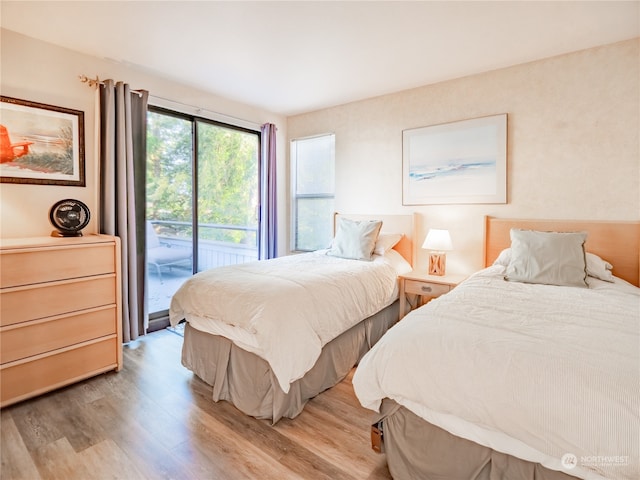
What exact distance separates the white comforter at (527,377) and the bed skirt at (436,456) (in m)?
0.05

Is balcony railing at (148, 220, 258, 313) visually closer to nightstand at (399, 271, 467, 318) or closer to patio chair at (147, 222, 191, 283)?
patio chair at (147, 222, 191, 283)

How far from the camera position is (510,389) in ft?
3.68

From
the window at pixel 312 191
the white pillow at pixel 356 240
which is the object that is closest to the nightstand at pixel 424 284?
the white pillow at pixel 356 240

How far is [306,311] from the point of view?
1982mm

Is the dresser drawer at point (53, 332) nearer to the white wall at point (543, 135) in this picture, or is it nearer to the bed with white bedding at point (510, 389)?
the bed with white bedding at point (510, 389)

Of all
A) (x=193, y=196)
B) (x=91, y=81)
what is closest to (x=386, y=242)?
(x=193, y=196)

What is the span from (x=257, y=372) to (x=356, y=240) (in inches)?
66.4

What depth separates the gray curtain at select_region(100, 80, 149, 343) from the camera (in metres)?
2.80

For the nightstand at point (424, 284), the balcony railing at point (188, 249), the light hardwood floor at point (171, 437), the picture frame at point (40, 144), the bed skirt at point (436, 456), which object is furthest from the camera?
the balcony railing at point (188, 249)

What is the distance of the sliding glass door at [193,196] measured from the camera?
11.2 ft

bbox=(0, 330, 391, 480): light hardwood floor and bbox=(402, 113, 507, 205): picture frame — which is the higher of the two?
bbox=(402, 113, 507, 205): picture frame

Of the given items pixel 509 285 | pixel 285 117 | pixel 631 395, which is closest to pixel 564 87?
pixel 509 285

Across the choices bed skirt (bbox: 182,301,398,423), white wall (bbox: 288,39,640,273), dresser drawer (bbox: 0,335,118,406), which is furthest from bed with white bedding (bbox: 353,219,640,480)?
dresser drawer (bbox: 0,335,118,406)

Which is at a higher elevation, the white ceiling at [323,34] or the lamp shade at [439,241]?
the white ceiling at [323,34]
